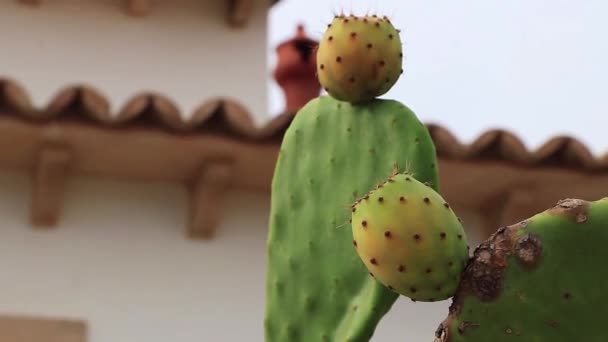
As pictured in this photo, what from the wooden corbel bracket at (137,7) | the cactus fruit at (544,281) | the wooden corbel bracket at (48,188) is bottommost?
the wooden corbel bracket at (48,188)

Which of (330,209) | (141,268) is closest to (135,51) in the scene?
(141,268)

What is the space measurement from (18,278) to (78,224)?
0.29 meters

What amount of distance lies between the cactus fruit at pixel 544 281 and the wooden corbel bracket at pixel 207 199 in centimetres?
315

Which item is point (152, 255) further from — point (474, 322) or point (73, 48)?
point (474, 322)

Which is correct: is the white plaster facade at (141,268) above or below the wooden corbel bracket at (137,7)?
below

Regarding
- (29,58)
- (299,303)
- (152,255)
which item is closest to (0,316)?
(152,255)

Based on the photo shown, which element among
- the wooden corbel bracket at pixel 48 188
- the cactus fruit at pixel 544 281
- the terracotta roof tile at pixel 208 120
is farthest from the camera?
the wooden corbel bracket at pixel 48 188

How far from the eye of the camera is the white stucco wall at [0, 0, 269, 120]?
5.93 m

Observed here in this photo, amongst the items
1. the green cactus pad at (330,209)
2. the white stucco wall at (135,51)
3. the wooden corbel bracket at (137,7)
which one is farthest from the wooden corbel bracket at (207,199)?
the green cactus pad at (330,209)

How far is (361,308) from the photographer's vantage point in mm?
2334

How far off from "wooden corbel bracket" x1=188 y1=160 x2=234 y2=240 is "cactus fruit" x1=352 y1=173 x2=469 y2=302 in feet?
10.2

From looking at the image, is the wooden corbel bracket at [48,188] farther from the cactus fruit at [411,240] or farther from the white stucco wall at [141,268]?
the cactus fruit at [411,240]

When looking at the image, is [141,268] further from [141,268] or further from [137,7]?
[137,7]

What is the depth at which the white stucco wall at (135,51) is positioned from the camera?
19.5 ft
